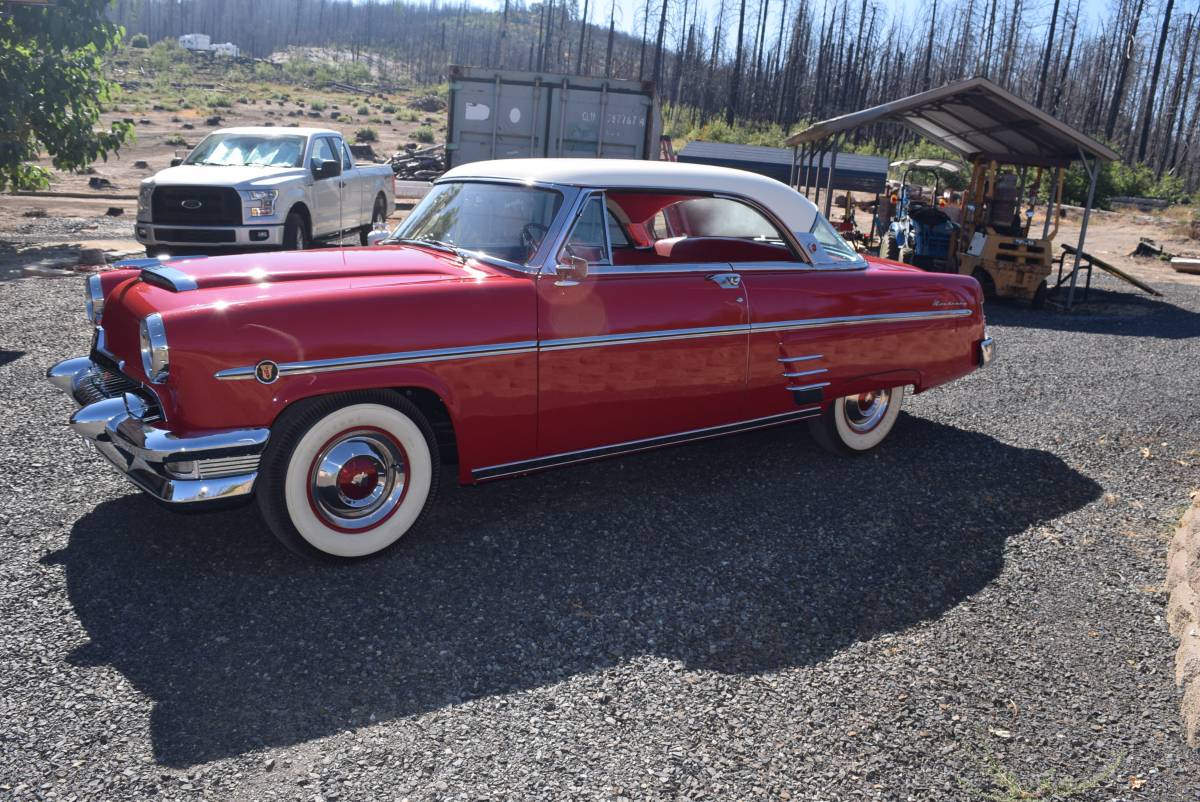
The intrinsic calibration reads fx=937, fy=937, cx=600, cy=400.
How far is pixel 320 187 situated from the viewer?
12031 mm

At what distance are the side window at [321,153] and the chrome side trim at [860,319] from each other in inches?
337

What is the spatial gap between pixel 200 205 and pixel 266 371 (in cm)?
836

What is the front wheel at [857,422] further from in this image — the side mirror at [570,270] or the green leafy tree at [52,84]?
the green leafy tree at [52,84]

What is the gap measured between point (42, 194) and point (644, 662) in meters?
21.9

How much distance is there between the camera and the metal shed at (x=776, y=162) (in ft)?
113

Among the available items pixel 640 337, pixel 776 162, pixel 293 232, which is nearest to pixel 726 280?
pixel 640 337

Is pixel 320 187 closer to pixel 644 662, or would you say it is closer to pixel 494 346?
pixel 494 346

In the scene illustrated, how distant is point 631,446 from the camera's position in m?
4.64

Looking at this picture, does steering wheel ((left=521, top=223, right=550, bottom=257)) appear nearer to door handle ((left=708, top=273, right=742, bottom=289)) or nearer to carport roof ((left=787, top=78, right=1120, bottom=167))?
door handle ((left=708, top=273, right=742, bottom=289))

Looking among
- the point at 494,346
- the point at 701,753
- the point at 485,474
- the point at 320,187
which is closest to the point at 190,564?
the point at 485,474

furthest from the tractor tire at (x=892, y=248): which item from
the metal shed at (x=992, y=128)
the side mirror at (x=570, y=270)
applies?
the side mirror at (x=570, y=270)

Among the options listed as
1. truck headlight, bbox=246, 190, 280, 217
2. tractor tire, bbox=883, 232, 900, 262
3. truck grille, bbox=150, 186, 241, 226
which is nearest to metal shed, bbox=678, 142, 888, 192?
tractor tire, bbox=883, 232, 900, 262

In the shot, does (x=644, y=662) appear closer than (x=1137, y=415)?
Yes

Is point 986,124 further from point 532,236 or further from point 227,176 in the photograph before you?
point 532,236
